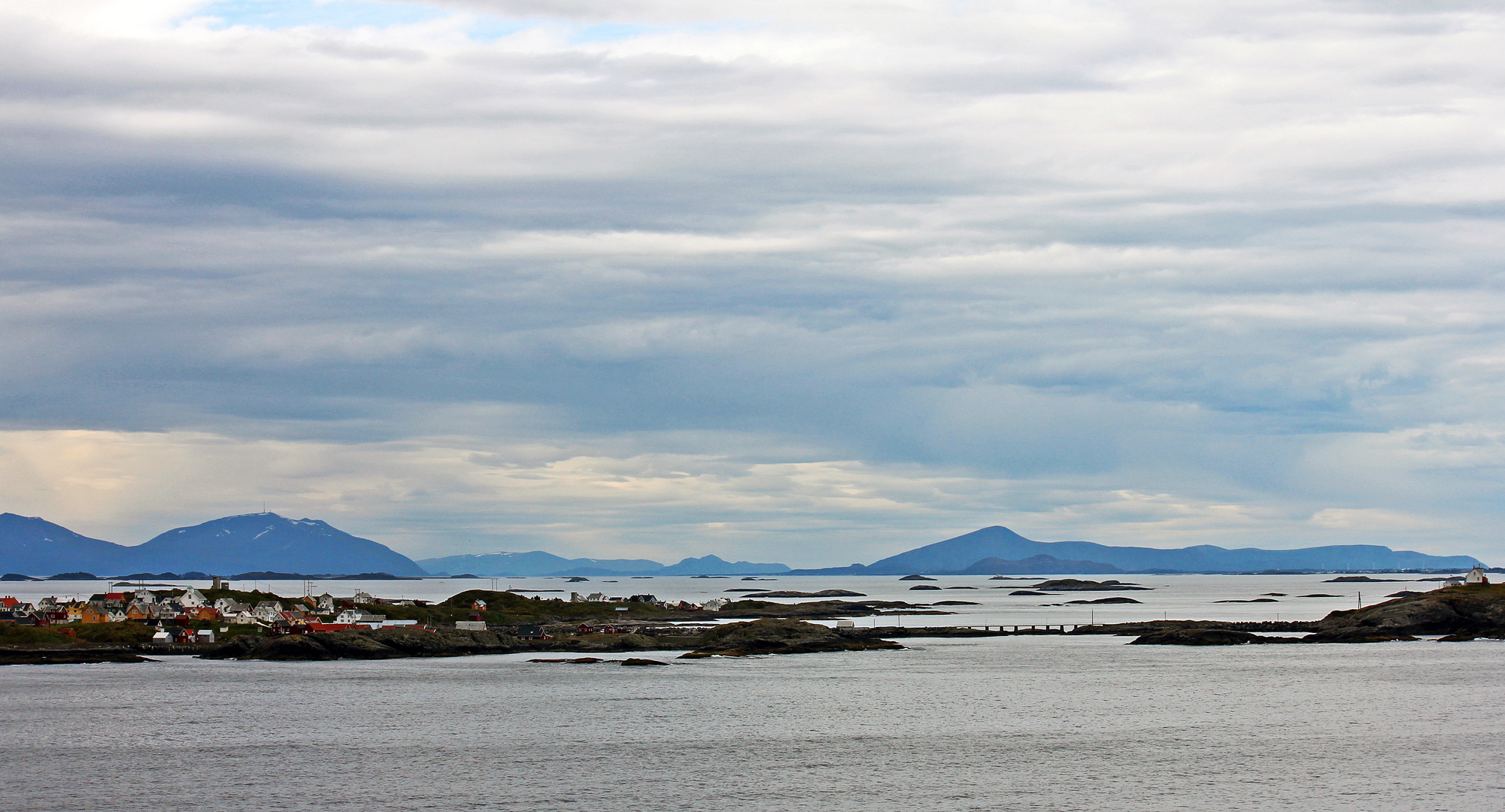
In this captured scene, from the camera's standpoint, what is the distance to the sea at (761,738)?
54.5m

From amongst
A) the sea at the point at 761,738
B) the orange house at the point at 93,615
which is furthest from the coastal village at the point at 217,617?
the sea at the point at 761,738

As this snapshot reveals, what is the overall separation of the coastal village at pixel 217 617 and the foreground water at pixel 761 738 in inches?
1073

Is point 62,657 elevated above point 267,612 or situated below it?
below

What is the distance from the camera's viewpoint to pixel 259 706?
85312 millimetres

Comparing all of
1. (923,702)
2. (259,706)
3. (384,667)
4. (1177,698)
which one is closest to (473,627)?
(384,667)

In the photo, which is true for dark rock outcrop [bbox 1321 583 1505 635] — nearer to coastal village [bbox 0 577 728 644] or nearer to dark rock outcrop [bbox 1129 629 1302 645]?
dark rock outcrop [bbox 1129 629 1302 645]

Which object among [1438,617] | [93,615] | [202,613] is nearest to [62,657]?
[93,615]

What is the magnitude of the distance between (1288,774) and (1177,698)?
103 ft

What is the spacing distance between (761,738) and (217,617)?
108597 millimetres

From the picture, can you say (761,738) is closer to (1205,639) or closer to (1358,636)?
(1205,639)

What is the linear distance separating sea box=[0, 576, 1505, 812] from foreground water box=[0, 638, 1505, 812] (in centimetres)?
27

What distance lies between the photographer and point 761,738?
235ft

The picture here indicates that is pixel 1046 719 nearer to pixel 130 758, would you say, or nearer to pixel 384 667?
pixel 130 758

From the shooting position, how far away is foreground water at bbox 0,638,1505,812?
54.6 metres
